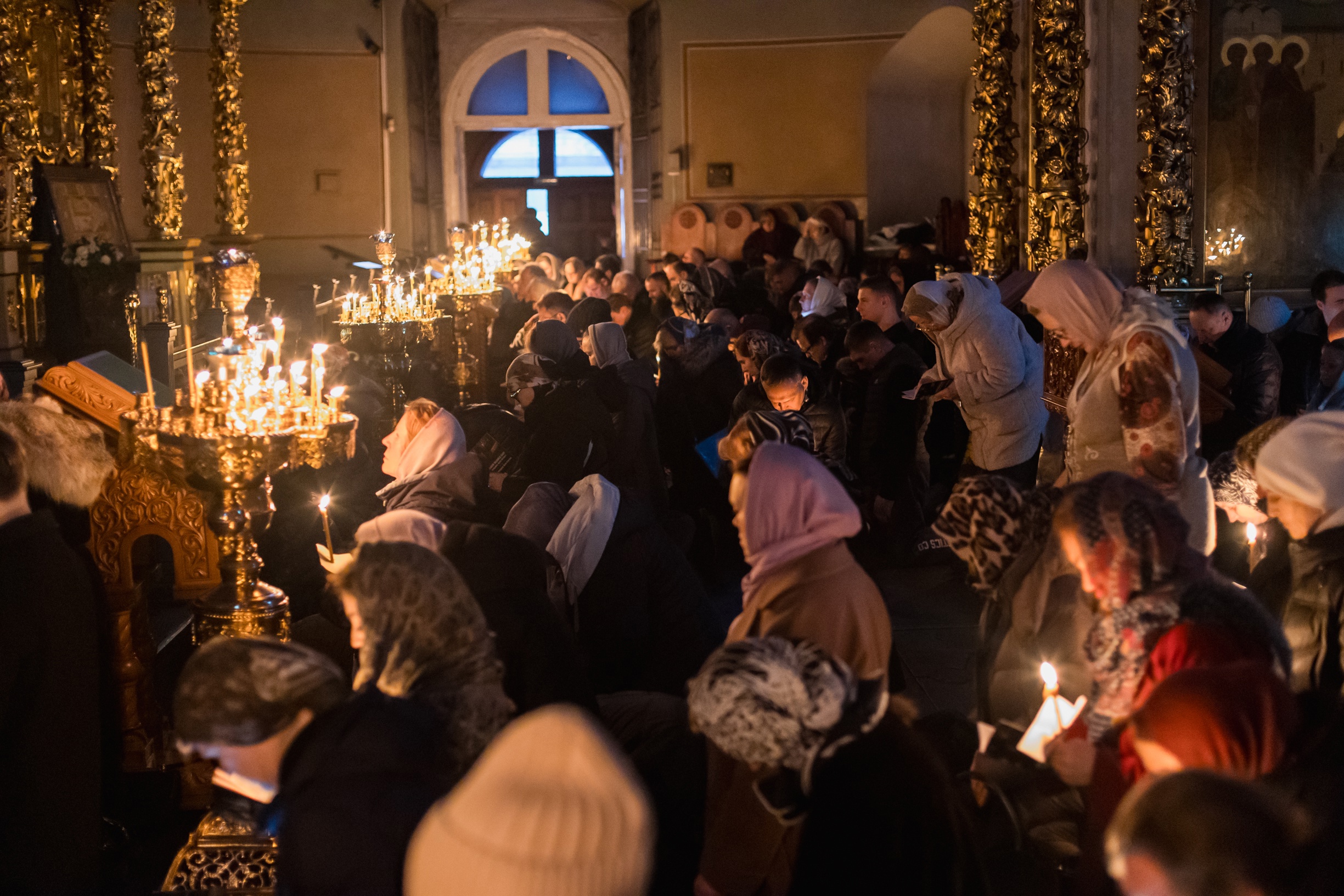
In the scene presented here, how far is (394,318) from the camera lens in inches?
340

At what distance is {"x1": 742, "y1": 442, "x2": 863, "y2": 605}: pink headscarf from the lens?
293cm

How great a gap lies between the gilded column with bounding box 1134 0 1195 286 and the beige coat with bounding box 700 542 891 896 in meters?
5.67

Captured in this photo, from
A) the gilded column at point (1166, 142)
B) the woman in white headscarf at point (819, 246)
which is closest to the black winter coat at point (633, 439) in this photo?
the gilded column at point (1166, 142)

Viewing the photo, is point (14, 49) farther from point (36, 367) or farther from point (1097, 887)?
point (1097, 887)

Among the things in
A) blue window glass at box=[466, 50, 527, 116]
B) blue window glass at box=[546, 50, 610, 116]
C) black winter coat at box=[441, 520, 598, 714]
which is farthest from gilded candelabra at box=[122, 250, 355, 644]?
blue window glass at box=[546, 50, 610, 116]

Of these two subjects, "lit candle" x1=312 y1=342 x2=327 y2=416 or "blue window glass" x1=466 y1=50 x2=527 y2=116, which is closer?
"lit candle" x1=312 y1=342 x2=327 y2=416

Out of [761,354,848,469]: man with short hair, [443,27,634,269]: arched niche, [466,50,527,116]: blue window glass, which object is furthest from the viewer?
[466,50,527,116]: blue window glass

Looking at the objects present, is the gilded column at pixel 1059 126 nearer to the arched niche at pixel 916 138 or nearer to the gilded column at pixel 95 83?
the gilded column at pixel 95 83

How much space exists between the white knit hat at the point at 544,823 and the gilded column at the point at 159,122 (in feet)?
40.3

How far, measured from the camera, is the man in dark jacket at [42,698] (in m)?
3.09

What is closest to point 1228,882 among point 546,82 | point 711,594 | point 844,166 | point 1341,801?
point 1341,801

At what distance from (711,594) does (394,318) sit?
3117 millimetres

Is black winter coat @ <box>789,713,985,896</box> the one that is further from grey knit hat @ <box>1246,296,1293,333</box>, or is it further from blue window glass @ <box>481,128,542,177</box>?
blue window glass @ <box>481,128,542,177</box>

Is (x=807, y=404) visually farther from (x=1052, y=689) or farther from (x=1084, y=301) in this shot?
(x=1052, y=689)
